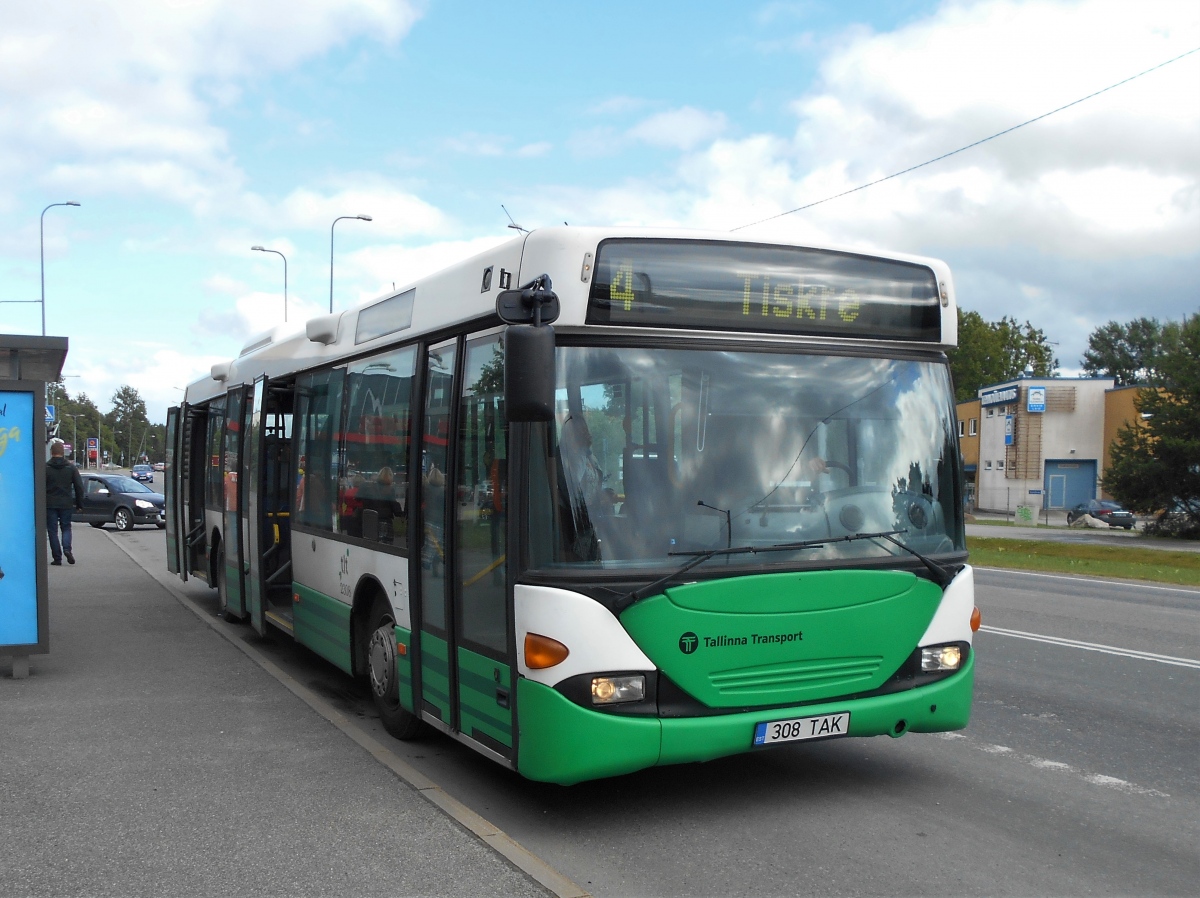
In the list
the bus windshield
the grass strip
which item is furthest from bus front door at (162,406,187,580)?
the grass strip

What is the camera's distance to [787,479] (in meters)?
5.49

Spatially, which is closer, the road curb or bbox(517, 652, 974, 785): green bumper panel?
→ the road curb

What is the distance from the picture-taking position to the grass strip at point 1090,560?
21.5 m

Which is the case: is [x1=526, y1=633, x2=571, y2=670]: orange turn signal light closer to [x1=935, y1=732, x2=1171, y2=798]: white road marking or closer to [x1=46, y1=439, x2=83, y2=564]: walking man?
[x1=935, y1=732, x2=1171, y2=798]: white road marking

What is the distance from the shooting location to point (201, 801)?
5.72m

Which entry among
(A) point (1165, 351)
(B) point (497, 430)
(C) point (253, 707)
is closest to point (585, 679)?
(B) point (497, 430)

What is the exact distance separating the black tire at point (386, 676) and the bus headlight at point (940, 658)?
294cm

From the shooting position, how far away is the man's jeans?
17.9m

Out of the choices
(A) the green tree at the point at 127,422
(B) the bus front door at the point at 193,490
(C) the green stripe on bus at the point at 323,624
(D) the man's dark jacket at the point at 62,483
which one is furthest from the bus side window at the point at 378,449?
(A) the green tree at the point at 127,422

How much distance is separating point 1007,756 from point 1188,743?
1.30 metres

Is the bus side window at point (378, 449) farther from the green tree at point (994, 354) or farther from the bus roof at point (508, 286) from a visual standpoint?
the green tree at point (994, 354)

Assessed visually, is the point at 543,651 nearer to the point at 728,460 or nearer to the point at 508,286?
the point at 728,460

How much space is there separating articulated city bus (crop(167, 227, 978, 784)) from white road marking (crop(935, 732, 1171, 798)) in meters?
0.86

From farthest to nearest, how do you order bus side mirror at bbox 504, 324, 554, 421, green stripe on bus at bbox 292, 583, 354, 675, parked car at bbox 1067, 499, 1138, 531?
parked car at bbox 1067, 499, 1138, 531 → green stripe on bus at bbox 292, 583, 354, 675 → bus side mirror at bbox 504, 324, 554, 421
